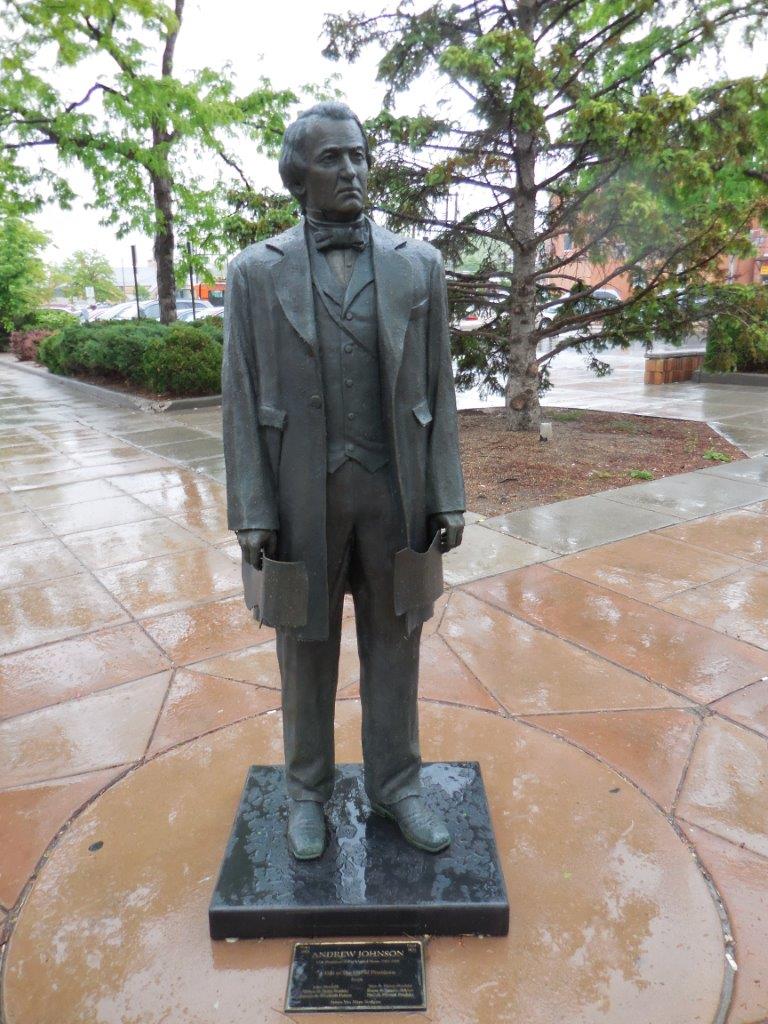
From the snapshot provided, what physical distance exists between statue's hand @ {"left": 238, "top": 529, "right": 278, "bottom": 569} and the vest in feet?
0.84

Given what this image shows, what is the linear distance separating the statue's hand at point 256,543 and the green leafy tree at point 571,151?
20.3 ft

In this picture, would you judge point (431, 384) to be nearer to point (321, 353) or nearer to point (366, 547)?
point (321, 353)

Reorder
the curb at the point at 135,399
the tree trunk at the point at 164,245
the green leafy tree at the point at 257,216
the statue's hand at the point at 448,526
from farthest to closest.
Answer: the tree trunk at the point at 164,245 → the curb at the point at 135,399 → the green leafy tree at the point at 257,216 → the statue's hand at the point at 448,526

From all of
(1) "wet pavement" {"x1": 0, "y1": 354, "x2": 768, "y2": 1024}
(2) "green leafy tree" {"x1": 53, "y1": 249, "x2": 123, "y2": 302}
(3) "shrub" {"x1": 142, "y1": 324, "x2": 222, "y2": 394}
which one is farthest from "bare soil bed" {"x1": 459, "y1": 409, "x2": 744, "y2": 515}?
(2) "green leafy tree" {"x1": 53, "y1": 249, "x2": 123, "y2": 302}

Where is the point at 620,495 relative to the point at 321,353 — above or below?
below

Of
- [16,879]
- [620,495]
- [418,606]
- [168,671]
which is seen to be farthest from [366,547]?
[620,495]

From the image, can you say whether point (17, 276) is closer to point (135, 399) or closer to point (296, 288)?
point (135, 399)

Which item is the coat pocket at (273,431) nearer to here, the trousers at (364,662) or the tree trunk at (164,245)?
the trousers at (364,662)

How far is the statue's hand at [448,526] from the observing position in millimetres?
2062

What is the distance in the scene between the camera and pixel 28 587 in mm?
4793

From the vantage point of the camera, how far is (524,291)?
344 inches

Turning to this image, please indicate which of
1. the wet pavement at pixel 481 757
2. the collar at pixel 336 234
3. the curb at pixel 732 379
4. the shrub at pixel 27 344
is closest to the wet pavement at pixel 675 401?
the curb at pixel 732 379

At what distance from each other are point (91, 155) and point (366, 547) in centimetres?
1495

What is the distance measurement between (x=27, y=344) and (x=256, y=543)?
25.6m
